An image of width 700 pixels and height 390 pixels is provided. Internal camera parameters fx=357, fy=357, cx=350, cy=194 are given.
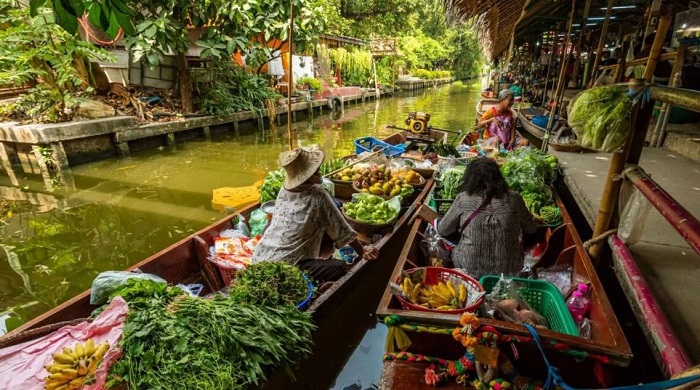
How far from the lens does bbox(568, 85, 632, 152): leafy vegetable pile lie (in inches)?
A: 84.5

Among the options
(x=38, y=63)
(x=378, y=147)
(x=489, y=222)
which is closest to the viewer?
(x=489, y=222)

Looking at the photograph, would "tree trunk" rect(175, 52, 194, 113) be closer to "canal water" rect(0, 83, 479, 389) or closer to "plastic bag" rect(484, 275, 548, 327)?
"canal water" rect(0, 83, 479, 389)

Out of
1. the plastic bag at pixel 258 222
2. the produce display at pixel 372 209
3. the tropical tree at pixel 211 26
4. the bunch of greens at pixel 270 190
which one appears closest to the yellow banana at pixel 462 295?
the produce display at pixel 372 209

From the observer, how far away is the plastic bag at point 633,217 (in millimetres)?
2164

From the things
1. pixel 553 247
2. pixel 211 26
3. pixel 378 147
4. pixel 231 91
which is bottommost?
pixel 553 247

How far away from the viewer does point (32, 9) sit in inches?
45.6

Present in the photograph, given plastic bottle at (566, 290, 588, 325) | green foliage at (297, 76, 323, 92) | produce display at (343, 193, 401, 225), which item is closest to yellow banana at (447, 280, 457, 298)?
plastic bottle at (566, 290, 588, 325)

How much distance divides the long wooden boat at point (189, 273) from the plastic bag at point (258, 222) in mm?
174

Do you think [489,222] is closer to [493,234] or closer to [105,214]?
[493,234]

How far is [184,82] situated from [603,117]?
12.4 meters

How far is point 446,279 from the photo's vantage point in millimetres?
2479

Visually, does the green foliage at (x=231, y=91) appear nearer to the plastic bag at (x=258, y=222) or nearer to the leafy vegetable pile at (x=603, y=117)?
the plastic bag at (x=258, y=222)

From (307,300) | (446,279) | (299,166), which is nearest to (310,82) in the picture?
(299,166)

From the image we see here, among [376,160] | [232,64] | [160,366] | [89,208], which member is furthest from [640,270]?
[232,64]
